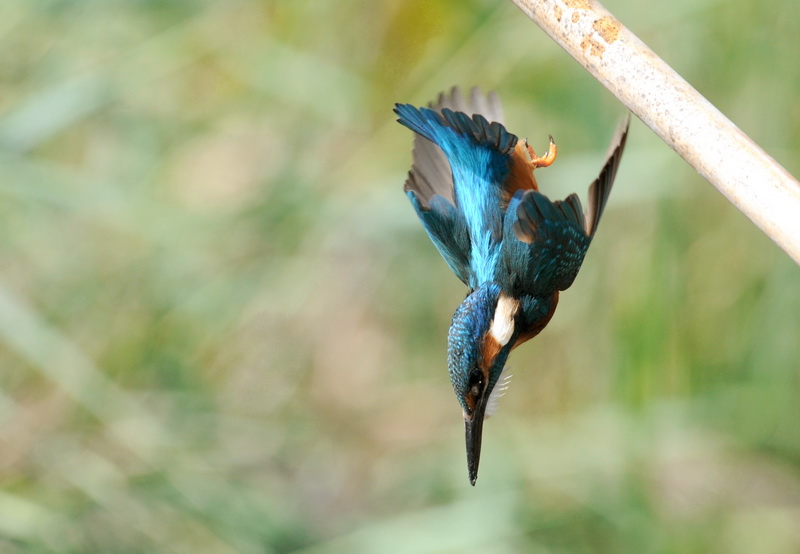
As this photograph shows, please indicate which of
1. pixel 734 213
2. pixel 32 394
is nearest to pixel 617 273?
pixel 734 213

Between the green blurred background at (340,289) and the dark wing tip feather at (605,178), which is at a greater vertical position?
the green blurred background at (340,289)

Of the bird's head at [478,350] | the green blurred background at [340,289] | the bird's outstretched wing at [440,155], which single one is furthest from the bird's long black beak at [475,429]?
the green blurred background at [340,289]

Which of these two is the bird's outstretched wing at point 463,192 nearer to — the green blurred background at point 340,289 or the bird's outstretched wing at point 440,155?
the bird's outstretched wing at point 440,155

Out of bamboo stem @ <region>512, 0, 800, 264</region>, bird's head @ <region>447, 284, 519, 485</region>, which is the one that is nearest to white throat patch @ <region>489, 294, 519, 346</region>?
bird's head @ <region>447, 284, 519, 485</region>

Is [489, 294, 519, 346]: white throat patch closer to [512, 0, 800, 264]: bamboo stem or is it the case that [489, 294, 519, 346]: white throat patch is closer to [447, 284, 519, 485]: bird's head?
[447, 284, 519, 485]: bird's head

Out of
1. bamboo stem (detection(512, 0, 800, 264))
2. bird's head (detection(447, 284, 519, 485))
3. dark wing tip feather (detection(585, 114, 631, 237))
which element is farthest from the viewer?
bird's head (detection(447, 284, 519, 485))

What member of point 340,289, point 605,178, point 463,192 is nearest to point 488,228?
point 463,192
